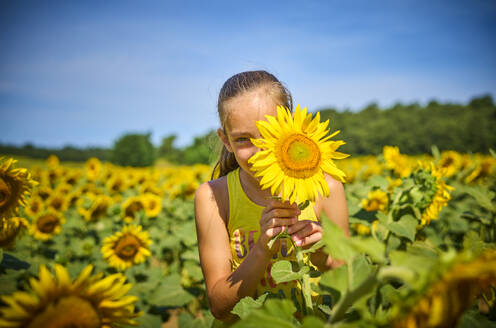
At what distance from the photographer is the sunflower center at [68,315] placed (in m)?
0.68

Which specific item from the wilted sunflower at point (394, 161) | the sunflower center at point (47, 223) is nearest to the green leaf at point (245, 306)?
the wilted sunflower at point (394, 161)

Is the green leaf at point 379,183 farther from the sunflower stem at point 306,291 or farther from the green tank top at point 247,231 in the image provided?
the sunflower stem at point 306,291

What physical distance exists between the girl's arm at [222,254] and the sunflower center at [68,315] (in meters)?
0.59

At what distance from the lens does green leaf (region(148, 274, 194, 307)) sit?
2646 millimetres

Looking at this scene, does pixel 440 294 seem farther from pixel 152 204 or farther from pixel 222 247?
pixel 152 204

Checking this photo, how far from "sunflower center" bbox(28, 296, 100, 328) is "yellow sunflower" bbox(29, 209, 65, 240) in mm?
3816

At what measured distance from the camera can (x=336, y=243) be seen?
67 cm

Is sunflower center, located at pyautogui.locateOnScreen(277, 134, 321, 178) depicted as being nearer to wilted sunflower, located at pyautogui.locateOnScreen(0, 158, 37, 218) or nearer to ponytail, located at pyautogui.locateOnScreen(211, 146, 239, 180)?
ponytail, located at pyautogui.locateOnScreen(211, 146, 239, 180)

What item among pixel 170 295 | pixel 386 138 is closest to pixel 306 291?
pixel 170 295

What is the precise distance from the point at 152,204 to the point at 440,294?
4412 millimetres

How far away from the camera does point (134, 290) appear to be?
288 centimetres

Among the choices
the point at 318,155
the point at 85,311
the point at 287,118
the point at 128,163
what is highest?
the point at 128,163

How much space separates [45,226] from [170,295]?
89.8 inches

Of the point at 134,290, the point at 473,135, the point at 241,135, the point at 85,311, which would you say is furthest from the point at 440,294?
the point at 473,135
